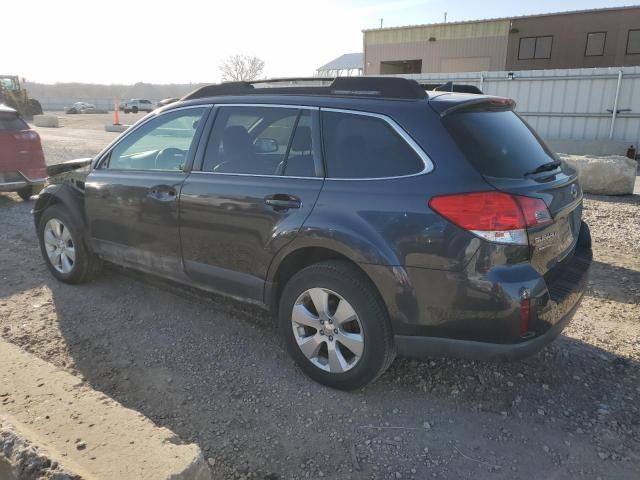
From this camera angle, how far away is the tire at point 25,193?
870 cm

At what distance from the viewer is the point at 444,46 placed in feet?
95.3

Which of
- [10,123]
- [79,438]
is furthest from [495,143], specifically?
[10,123]

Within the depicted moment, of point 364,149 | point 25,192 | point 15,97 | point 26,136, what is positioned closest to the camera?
point 364,149

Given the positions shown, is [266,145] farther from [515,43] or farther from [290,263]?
[515,43]

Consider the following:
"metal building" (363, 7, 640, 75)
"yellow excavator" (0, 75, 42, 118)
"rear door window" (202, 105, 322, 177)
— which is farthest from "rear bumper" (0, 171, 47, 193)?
"yellow excavator" (0, 75, 42, 118)

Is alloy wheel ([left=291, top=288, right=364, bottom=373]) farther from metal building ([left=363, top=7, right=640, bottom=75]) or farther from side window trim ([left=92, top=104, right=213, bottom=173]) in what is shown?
metal building ([left=363, top=7, right=640, bottom=75])

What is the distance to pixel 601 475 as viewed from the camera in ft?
8.25

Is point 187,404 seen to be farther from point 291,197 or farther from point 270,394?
point 291,197

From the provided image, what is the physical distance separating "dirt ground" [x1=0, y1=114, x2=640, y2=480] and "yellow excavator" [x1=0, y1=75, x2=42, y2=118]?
35099mm

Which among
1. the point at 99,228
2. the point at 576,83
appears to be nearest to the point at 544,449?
the point at 99,228

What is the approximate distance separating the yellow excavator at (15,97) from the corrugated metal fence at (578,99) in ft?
99.3

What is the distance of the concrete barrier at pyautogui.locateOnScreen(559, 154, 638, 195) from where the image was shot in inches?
350

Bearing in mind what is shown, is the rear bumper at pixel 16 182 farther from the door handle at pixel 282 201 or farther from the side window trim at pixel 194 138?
the door handle at pixel 282 201

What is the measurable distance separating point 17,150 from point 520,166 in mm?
8001
